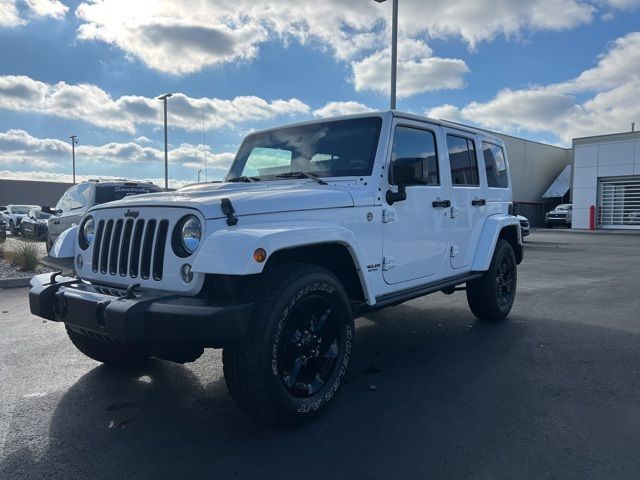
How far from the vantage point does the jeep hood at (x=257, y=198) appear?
313cm

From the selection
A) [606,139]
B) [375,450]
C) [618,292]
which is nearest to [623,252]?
[618,292]

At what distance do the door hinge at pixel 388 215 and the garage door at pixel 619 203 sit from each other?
33240mm

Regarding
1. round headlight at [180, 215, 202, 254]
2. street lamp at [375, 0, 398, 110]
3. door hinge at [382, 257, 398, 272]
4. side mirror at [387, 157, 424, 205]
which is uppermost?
street lamp at [375, 0, 398, 110]

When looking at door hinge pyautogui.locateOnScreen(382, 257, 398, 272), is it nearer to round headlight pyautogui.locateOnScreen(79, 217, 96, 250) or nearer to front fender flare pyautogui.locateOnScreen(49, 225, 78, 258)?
round headlight pyautogui.locateOnScreen(79, 217, 96, 250)

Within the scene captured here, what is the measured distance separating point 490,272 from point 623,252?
42.7 ft

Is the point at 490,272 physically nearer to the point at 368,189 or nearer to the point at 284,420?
the point at 368,189

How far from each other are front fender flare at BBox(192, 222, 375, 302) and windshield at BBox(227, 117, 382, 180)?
3.62 feet

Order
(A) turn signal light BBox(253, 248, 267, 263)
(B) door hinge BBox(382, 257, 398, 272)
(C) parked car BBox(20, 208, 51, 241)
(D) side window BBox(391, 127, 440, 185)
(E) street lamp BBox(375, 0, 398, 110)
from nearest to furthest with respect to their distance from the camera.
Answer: (A) turn signal light BBox(253, 248, 267, 263) < (B) door hinge BBox(382, 257, 398, 272) < (D) side window BBox(391, 127, 440, 185) < (E) street lamp BBox(375, 0, 398, 110) < (C) parked car BBox(20, 208, 51, 241)

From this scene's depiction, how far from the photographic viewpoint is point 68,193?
1173 centimetres

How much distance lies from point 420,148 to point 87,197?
8.19 m

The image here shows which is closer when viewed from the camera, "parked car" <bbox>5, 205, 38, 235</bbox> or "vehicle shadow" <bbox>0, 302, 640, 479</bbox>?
"vehicle shadow" <bbox>0, 302, 640, 479</bbox>

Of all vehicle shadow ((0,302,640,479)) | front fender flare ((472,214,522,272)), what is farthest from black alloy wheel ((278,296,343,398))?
front fender flare ((472,214,522,272))

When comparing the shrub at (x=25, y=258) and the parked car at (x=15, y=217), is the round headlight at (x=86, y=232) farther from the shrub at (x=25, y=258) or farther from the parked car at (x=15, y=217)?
the parked car at (x=15, y=217)

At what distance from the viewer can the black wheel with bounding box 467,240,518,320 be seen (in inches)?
226
